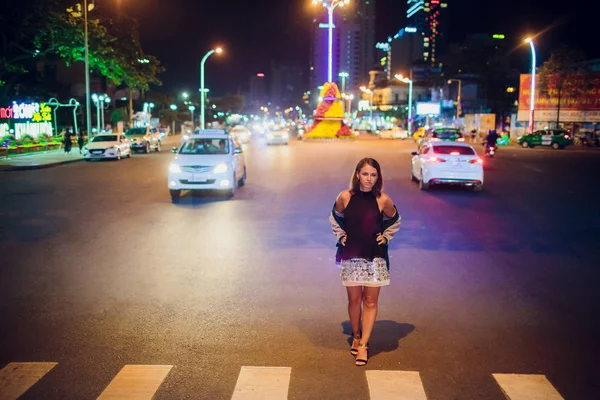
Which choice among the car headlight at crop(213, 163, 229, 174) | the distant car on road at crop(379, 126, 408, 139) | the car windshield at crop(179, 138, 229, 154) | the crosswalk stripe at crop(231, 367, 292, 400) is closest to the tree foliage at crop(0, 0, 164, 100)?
the car windshield at crop(179, 138, 229, 154)

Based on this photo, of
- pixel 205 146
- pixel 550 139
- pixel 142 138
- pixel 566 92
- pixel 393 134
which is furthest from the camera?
pixel 393 134

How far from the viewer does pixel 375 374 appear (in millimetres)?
5219

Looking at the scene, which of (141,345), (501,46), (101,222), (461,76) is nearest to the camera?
(141,345)

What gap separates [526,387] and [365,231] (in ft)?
5.70

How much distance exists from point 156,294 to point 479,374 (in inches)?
161

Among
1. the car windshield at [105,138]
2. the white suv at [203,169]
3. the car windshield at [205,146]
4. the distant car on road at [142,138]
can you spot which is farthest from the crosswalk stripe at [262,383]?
the distant car on road at [142,138]

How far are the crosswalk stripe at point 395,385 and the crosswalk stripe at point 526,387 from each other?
0.65 m

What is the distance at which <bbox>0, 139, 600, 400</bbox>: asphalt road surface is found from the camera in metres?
5.13

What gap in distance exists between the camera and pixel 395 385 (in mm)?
4988

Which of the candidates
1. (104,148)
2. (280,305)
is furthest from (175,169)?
(104,148)

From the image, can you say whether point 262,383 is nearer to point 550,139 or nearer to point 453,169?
point 453,169

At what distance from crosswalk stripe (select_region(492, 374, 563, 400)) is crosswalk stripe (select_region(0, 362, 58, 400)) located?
3680 mm

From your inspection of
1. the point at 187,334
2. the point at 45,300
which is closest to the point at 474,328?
the point at 187,334

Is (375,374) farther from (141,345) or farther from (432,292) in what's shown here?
(432,292)
